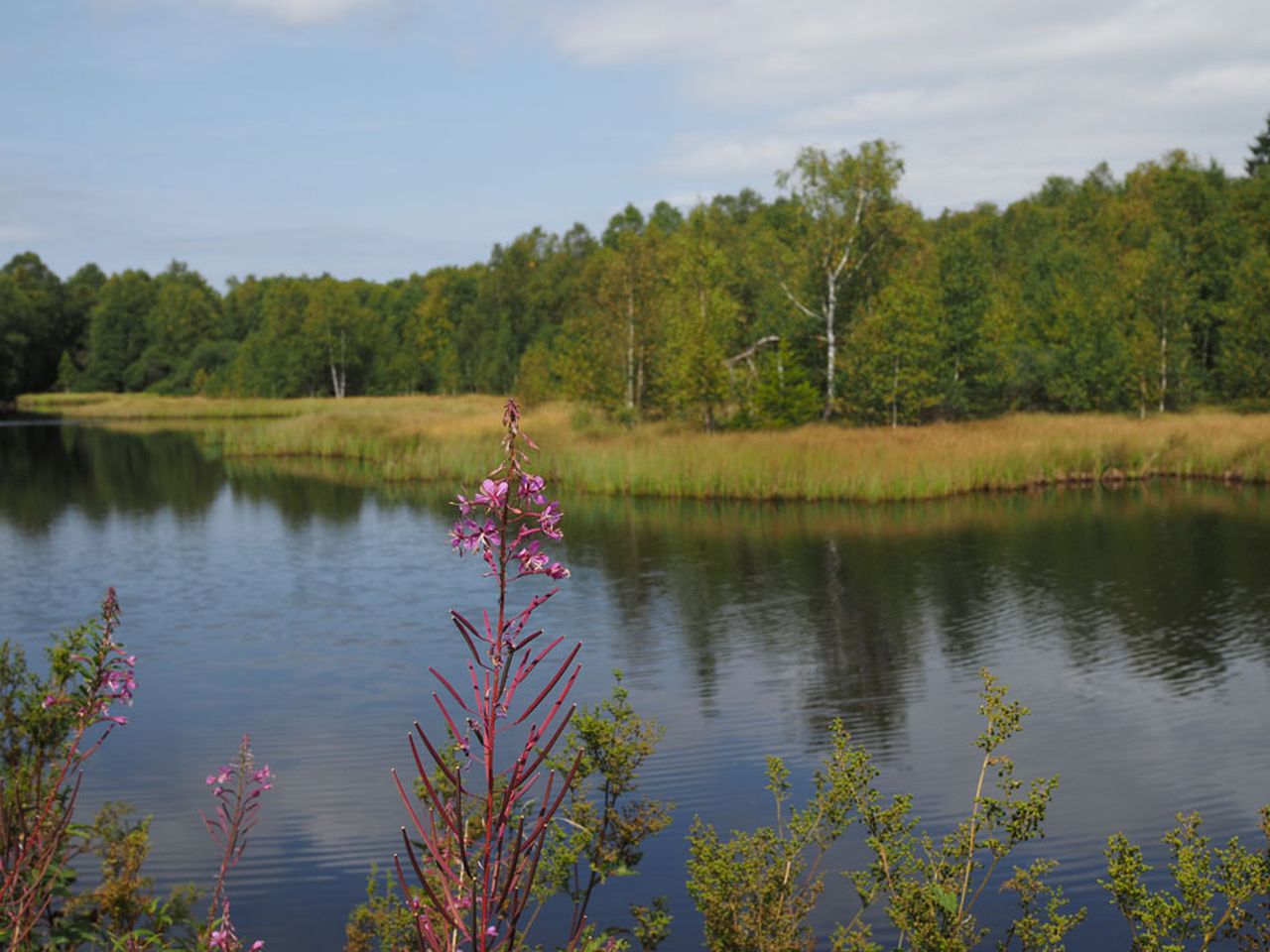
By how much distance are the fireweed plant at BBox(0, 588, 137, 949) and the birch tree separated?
31.1m

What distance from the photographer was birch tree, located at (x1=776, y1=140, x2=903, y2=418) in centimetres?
3756

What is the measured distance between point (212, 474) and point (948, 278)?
82.5 ft

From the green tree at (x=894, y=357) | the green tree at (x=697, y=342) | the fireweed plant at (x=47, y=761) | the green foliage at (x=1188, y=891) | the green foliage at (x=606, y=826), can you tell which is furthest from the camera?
the green tree at (x=697, y=342)

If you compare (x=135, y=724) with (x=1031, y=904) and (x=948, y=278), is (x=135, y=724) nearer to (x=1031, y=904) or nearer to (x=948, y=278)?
(x=1031, y=904)

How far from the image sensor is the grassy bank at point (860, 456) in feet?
95.9

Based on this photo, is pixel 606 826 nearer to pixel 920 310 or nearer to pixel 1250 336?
pixel 920 310

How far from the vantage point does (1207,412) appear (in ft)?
141

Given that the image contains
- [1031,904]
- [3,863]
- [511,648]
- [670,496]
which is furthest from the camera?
[670,496]

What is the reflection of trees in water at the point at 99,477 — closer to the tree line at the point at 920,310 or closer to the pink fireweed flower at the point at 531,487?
the tree line at the point at 920,310

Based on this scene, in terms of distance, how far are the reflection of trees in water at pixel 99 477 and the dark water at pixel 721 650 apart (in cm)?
106

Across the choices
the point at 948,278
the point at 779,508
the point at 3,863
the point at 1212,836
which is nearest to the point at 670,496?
the point at 779,508

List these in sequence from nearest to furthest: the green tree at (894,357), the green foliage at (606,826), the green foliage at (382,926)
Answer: the green foliage at (382,926)
the green foliage at (606,826)
the green tree at (894,357)

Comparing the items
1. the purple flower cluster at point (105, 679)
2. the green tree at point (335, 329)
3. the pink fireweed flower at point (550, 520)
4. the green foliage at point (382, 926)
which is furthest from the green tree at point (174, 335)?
the pink fireweed flower at point (550, 520)

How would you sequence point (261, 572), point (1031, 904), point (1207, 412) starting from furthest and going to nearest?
point (1207, 412)
point (261, 572)
point (1031, 904)
